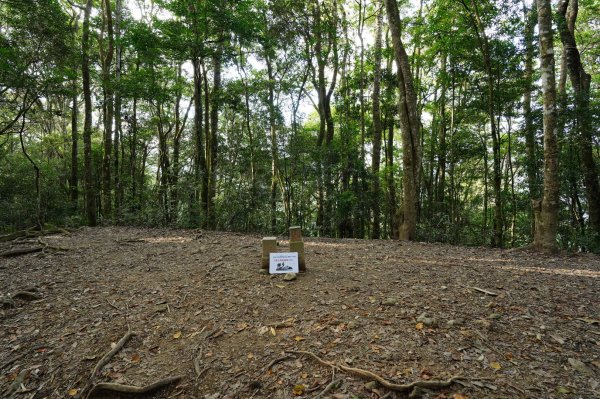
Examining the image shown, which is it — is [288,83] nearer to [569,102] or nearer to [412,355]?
[569,102]

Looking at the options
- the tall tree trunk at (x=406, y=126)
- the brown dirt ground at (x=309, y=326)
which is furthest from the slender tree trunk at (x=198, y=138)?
the tall tree trunk at (x=406, y=126)

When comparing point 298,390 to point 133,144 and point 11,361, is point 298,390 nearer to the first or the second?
point 11,361

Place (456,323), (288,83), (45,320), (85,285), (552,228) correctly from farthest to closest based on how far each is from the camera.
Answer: (288,83) < (552,228) < (85,285) < (45,320) < (456,323)

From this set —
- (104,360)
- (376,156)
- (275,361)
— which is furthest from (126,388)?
(376,156)

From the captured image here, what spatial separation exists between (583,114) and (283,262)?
8654 millimetres

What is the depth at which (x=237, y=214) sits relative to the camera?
32.9 feet

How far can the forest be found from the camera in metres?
7.89

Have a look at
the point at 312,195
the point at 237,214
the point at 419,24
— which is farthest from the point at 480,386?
the point at 419,24

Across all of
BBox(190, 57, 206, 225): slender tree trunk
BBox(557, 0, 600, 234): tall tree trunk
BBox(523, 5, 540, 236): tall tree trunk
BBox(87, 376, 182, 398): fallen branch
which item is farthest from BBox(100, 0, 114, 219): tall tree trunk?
BBox(557, 0, 600, 234): tall tree trunk

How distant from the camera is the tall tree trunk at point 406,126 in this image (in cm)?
761

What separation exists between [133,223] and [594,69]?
21235 millimetres

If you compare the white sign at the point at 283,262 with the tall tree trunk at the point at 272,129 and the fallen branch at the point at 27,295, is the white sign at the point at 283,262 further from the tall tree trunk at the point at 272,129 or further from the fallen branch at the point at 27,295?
the tall tree trunk at the point at 272,129

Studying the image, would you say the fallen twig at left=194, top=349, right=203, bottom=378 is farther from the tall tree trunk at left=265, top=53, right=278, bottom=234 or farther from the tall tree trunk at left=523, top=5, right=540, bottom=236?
the tall tree trunk at left=523, top=5, right=540, bottom=236

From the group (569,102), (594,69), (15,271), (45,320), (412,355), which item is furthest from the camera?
(594,69)
